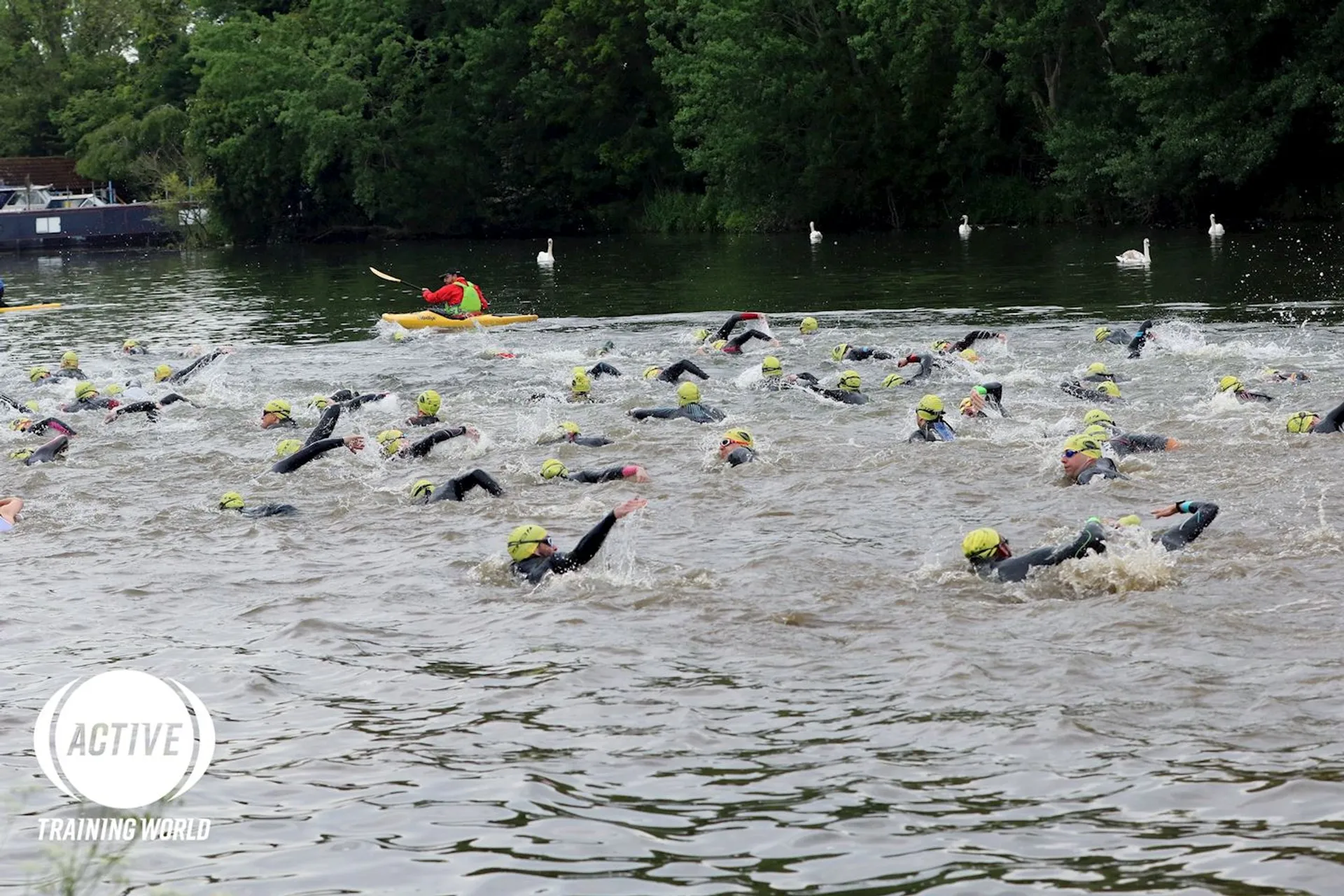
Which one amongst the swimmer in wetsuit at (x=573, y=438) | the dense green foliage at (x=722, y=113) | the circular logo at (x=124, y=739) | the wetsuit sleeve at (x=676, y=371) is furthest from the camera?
the dense green foliage at (x=722, y=113)

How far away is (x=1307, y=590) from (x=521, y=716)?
5960mm

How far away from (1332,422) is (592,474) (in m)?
7.92

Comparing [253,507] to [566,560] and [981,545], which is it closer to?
[566,560]

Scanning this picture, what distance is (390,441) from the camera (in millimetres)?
19312

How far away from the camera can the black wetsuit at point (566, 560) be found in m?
13.3

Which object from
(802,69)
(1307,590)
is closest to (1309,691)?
(1307,590)

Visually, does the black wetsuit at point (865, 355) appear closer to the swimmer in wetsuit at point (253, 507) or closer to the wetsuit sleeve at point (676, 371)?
the wetsuit sleeve at point (676, 371)

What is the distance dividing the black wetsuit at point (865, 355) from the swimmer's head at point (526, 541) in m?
12.6

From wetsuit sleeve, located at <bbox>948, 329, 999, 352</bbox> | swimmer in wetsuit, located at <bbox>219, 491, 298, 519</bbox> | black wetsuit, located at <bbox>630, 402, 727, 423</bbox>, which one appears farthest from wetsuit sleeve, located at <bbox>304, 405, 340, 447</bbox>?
wetsuit sleeve, located at <bbox>948, 329, 999, 352</bbox>

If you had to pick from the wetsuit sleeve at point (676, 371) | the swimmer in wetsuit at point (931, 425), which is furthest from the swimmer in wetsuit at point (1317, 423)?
the wetsuit sleeve at point (676, 371)

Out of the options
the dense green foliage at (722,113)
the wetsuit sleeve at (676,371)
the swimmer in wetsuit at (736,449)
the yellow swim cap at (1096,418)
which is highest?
the dense green foliage at (722,113)

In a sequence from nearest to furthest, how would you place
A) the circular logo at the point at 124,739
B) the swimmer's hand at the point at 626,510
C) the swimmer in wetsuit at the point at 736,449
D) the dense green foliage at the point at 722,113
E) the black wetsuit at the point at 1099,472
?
the circular logo at the point at 124,739 → the swimmer's hand at the point at 626,510 → the black wetsuit at the point at 1099,472 → the swimmer in wetsuit at the point at 736,449 → the dense green foliage at the point at 722,113

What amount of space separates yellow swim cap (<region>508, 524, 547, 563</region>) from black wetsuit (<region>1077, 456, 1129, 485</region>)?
5.65 m

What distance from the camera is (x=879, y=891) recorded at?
Answer: 25.0ft
